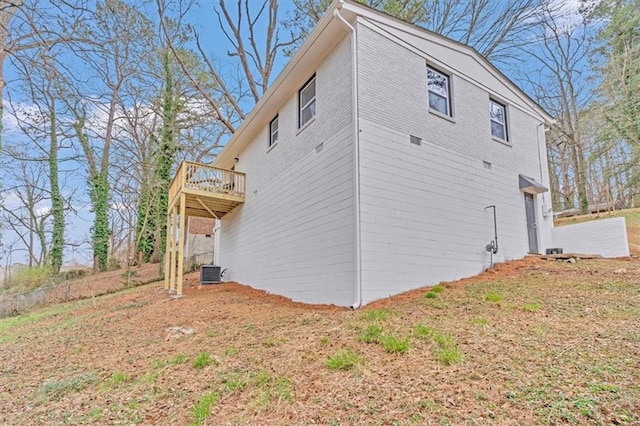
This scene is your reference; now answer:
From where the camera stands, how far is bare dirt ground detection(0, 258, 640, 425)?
9.78 ft

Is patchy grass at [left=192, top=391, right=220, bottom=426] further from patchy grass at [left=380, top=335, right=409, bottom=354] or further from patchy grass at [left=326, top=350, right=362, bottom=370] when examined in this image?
patchy grass at [left=380, top=335, right=409, bottom=354]

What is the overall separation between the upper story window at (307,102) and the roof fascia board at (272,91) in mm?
518

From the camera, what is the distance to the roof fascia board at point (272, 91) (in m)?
7.48

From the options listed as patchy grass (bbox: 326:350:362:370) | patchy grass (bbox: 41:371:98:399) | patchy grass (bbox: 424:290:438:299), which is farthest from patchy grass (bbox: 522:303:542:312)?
patchy grass (bbox: 41:371:98:399)

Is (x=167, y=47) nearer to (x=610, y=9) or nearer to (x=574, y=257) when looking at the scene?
(x=574, y=257)

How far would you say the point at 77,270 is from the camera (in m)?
20.5

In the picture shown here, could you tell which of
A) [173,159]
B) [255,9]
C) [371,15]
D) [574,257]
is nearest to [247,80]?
[255,9]

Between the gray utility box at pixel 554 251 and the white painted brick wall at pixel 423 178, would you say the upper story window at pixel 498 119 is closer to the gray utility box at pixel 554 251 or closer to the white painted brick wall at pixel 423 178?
the white painted brick wall at pixel 423 178

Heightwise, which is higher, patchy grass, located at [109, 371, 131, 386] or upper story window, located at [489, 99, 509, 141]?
upper story window, located at [489, 99, 509, 141]

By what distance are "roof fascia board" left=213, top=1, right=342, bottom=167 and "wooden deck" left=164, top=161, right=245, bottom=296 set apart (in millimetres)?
1233

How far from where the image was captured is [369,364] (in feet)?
12.8

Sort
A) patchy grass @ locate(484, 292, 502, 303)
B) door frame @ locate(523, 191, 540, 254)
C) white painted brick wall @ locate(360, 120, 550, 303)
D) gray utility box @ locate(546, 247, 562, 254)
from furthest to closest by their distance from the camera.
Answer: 1. door frame @ locate(523, 191, 540, 254)
2. gray utility box @ locate(546, 247, 562, 254)
3. white painted brick wall @ locate(360, 120, 550, 303)
4. patchy grass @ locate(484, 292, 502, 303)

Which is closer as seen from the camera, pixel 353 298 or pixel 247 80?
pixel 353 298

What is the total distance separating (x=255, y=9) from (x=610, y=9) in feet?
56.8
